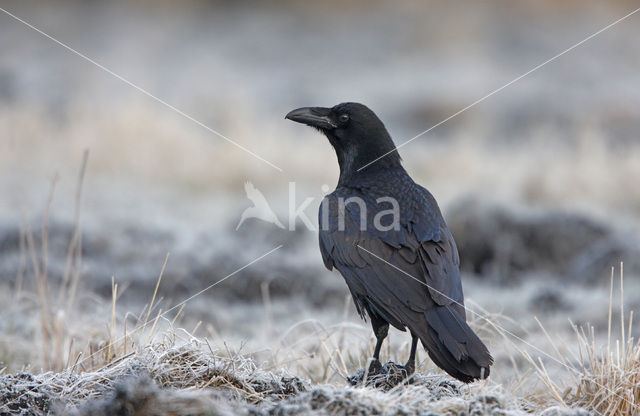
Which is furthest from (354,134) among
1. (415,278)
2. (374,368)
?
(374,368)

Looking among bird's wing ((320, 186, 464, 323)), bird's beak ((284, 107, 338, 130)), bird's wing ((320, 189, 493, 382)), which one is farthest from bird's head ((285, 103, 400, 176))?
bird's wing ((320, 186, 464, 323))

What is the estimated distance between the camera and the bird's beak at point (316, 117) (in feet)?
16.8

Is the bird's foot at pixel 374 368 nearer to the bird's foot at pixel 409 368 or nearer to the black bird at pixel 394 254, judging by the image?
the black bird at pixel 394 254

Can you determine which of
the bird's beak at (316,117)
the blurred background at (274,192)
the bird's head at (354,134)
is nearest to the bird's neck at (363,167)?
the bird's head at (354,134)

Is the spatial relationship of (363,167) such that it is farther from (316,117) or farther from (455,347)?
(455,347)

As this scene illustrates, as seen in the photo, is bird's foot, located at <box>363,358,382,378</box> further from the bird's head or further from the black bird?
the bird's head

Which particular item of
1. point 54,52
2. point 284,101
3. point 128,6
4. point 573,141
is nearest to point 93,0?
point 128,6

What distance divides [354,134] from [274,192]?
5.13 metres

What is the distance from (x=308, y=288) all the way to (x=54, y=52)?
62.1 ft

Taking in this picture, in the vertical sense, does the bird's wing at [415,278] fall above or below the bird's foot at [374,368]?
above

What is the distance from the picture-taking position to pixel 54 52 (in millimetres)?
23500

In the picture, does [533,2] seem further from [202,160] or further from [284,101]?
[202,160]

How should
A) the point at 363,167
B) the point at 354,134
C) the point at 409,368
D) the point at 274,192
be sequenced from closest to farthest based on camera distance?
the point at 409,368 → the point at 363,167 → the point at 354,134 → the point at 274,192

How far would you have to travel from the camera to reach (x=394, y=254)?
412 cm
